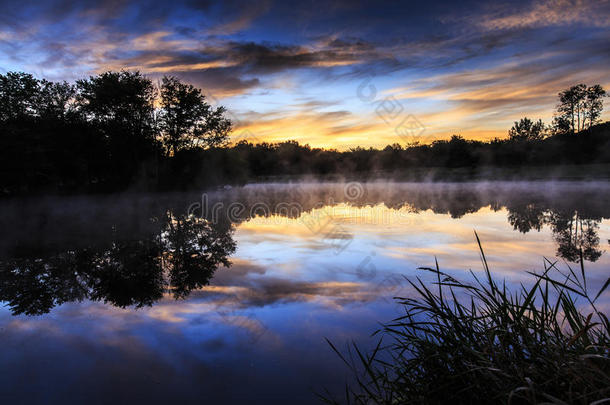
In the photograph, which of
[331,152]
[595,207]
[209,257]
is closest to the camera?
[209,257]

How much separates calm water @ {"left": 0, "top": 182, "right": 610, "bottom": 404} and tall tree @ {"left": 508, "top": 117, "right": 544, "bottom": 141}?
227 ft

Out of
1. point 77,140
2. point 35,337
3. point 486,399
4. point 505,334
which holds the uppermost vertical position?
point 77,140

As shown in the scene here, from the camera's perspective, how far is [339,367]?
13.1 ft

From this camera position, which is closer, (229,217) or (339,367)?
(339,367)

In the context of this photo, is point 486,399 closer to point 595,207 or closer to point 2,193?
point 595,207

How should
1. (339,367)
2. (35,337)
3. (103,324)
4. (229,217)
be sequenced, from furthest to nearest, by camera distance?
(229,217), (103,324), (35,337), (339,367)

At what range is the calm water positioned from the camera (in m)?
3.86

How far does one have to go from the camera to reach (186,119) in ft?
130

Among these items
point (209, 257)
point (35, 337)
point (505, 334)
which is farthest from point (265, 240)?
point (505, 334)

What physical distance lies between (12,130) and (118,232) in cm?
2012

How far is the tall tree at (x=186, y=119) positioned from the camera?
128ft

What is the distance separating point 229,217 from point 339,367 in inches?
617

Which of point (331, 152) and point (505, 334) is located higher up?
point (331, 152)

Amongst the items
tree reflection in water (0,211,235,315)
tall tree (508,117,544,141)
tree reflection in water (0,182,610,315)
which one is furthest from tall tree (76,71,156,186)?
tall tree (508,117,544,141)
